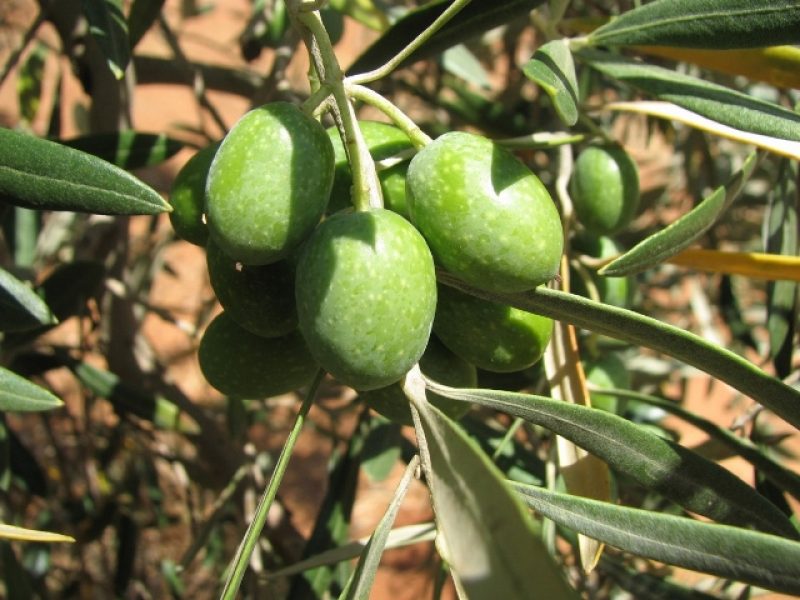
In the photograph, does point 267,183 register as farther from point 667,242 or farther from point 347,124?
point 667,242

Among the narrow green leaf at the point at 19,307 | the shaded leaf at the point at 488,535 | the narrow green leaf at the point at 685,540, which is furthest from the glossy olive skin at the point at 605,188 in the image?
the narrow green leaf at the point at 19,307

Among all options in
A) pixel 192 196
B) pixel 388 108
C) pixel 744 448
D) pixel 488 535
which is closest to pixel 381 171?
pixel 388 108

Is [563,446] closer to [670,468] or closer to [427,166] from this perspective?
[670,468]

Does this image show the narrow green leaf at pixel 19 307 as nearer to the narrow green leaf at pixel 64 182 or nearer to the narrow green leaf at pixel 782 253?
the narrow green leaf at pixel 64 182

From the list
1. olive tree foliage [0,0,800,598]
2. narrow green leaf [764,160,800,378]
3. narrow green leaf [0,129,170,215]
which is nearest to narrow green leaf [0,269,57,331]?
olive tree foliage [0,0,800,598]

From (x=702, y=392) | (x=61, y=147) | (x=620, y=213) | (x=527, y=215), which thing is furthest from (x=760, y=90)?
(x=702, y=392)

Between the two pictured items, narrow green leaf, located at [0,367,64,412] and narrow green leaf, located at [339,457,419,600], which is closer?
narrow green leaf, located at [339,457,419,600]

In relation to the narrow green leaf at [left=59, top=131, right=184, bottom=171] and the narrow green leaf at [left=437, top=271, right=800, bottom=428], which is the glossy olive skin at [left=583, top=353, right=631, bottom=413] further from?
the narrow green leaf at [left=59, top=131, right=184, bottom=171]
